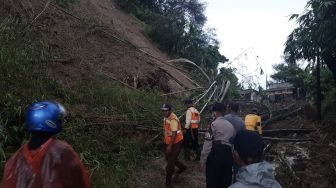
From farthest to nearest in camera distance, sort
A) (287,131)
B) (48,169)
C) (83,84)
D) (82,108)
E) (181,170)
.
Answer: (287,131)
(83,84)
(82,108)
(181,170)
(48,169)

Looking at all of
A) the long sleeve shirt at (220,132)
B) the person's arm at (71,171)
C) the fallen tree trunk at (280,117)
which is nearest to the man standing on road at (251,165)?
the person's arm at (71,171)

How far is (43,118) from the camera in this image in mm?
2631

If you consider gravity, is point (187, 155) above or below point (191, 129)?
below

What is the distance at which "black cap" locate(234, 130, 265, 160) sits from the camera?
2.81 m

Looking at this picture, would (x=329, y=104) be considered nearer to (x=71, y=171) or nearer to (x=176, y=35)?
(x=176, y=35)

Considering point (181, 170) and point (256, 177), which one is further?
point (181, 170)

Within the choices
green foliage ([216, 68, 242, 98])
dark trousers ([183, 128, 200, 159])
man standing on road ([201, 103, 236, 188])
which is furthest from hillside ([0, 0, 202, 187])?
green foliage ([216, 68, 242, 98])

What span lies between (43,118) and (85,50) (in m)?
9.72

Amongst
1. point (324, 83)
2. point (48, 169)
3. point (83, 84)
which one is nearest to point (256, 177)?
point (48, 169)

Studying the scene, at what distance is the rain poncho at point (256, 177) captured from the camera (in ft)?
8.57

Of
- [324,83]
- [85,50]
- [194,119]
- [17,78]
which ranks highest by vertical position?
[324,83]

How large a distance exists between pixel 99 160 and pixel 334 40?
323 inches

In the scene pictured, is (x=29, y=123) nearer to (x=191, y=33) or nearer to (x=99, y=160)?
(x=99, y=160)

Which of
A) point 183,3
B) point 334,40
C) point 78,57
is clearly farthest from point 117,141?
point 183,3
